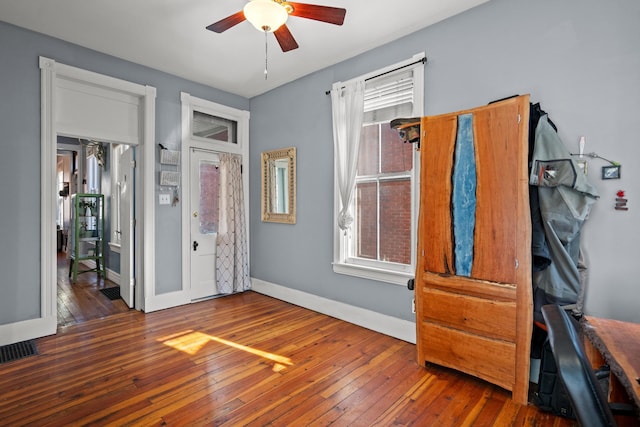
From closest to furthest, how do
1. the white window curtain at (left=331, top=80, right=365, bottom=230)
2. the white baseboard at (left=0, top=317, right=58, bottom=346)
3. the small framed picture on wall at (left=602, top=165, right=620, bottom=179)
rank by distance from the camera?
the small framed picture on wall at (left=602, top=165, right=620, bottom=179) < the white baseboard at (left=0, top=317, right=58, bottom=346) < the white window curtain at (left=331, top=80, right=365, bottom=230)

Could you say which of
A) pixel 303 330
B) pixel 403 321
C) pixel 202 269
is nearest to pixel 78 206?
pixel 202 269

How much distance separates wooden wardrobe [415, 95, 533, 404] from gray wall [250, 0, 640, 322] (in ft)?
1.57

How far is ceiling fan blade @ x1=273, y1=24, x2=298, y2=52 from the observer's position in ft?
7.67

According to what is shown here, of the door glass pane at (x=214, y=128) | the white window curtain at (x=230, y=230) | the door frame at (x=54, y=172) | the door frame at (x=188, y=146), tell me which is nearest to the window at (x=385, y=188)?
the white window curtain at (x=230, y=230)

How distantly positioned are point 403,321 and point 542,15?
2.76 meters

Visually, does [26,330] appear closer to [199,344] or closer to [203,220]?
[199,344]

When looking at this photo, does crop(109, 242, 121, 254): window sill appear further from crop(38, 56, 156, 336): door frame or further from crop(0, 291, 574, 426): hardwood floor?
crop(0, 291, 574, 426): hardwood floor

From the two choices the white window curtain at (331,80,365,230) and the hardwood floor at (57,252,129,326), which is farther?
the hardwood floor at (57,252,129,326)

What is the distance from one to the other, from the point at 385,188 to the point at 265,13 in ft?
6.50

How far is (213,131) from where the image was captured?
14.8 ft

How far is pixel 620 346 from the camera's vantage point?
4.43 ft

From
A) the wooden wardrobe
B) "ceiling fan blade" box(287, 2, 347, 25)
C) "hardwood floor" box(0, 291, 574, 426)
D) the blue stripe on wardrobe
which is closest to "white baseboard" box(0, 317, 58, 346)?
"hardwood floor" box(0, 291, 574, 426)

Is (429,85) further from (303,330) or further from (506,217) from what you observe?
(303,330)

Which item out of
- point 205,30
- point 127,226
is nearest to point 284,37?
point 205,30
